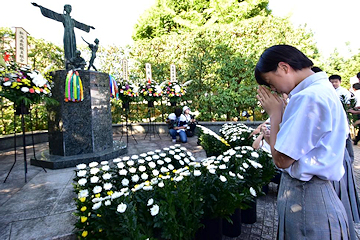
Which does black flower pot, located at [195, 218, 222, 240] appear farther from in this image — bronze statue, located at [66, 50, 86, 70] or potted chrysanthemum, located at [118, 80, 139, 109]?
potted chrysanthemum, located at [118, 80, 139, 109]

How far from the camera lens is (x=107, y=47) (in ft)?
36.0

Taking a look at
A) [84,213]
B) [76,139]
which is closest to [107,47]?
[76,139]

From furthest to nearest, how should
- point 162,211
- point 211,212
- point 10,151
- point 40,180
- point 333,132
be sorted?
point 10,151, point 40,180, point 211,212, point 162,211, point 333,132

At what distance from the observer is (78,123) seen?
498 cm

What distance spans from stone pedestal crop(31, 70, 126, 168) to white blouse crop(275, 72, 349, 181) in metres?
4.54

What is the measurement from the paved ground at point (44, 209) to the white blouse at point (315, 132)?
1921mm

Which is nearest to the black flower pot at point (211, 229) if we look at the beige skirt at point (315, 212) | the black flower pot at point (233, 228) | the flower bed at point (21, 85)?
the black flower pot at point (233, 228)

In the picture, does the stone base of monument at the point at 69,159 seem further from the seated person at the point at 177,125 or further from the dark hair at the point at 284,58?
the dark hair at the point at 284,58

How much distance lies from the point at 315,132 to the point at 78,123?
5.05m

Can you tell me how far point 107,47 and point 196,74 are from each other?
4947mm

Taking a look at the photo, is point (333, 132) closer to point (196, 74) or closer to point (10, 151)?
point (10, 151)

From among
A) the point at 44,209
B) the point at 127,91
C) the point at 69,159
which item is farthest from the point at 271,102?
the point at 127,91

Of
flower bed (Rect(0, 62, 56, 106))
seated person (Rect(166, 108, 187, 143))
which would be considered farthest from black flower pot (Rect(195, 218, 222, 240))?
seated person (Rect(166, 108, 187, 143))

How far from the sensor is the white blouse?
0.93 m
